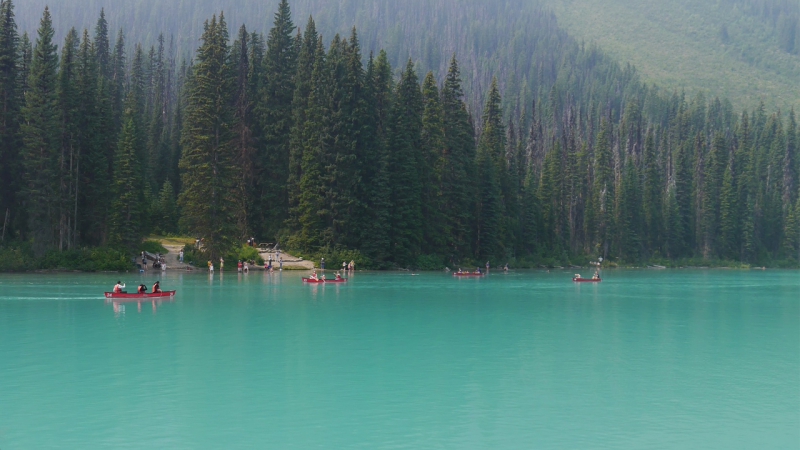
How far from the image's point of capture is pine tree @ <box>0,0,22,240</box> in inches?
3034

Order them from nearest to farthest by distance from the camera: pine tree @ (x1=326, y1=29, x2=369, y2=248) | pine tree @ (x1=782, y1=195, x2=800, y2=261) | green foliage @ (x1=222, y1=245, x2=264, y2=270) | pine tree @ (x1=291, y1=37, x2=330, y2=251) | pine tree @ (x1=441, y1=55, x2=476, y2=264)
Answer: green foliage @ (x1=222, y1=245, x2=264, y2=270) < pine tree @ (x1=291, y1=37, x2=330, y2=251) < pine tree @ (x1=326, y1=29, x2=369, y2=248) < pine tree @ (x1=441, y1=55, x2=476, y2=264) < pine tree @ (x1=782, y1=195, x2=800, y2=261)

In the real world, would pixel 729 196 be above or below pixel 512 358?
above

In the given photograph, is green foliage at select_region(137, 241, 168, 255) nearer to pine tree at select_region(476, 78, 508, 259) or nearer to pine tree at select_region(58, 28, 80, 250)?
pine tree at select_region(58, 28, 80, 250)

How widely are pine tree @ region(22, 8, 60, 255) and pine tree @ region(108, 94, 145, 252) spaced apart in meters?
5.30

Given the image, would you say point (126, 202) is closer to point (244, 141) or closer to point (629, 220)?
point (244, 141)

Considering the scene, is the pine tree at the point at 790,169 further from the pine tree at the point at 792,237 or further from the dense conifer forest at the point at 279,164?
the dense conifer forest at the point at 279,164

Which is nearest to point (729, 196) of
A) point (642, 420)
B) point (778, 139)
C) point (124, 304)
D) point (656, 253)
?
point (656, 253)

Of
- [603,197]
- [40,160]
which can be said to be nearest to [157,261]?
[40,160]

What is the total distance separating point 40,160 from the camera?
245 ft

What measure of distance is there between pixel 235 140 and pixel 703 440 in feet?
265

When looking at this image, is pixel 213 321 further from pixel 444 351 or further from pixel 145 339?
pixel 444 351

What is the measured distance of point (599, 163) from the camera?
146 meters

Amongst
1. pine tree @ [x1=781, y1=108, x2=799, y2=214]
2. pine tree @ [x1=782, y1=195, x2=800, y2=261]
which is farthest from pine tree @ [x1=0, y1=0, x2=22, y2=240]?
pine tree @ [x1=781, y1=108, x2=799, y2=214]

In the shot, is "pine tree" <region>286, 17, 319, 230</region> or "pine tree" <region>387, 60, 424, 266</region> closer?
"pine tree" <region>286, 17, 319, 230</region>
